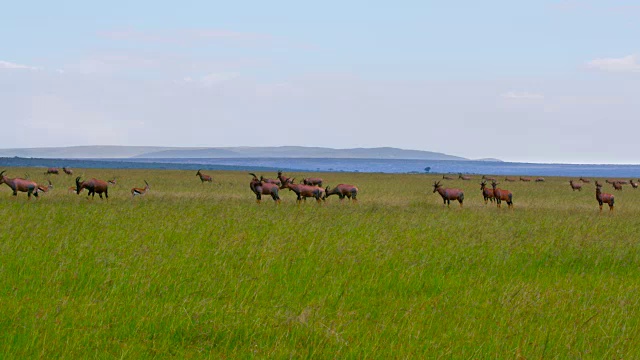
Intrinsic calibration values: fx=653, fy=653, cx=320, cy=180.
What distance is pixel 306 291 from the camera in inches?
339

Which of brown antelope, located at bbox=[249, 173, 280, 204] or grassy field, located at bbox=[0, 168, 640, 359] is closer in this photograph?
grassy field, located at bbox=[0, 168, 640, 359]

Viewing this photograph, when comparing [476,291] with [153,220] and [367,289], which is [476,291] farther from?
[153,220]

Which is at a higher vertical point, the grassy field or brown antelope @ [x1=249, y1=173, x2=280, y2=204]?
brown antelope @ [x1=249, y1=173, x2=280, y2=204]

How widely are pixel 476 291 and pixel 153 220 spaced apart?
973cm

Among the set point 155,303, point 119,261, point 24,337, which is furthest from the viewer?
point 119,261

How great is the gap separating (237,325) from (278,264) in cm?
394

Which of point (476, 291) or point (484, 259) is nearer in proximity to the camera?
point (476, 291)

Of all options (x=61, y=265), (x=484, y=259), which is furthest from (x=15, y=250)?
(x=484, y=259)

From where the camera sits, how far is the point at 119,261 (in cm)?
991

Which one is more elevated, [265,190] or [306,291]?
[265,190]

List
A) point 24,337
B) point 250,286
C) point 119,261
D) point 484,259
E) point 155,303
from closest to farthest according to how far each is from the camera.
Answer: point 24,337 → point 155,303 → point 250,286 → point 119,261 → point 484,259

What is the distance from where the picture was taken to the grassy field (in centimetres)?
618

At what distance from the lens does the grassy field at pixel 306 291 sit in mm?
6184

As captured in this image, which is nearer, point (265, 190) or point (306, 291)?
point (306, 291)
